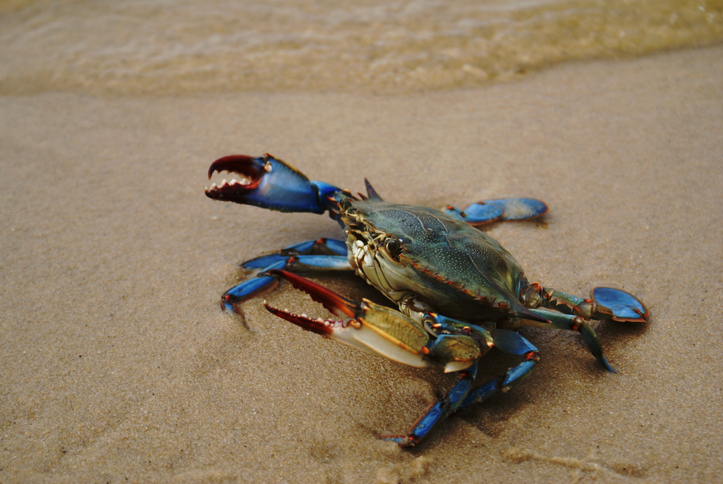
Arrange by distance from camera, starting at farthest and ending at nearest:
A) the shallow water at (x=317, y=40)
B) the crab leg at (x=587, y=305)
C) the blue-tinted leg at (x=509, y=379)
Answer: the shallow water at (x=317, y=40), the crab leg at (x=587, y=305), the blue-tinted leg at (x=509, y=379)

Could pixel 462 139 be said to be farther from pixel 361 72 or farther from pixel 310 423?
pixel 310 423

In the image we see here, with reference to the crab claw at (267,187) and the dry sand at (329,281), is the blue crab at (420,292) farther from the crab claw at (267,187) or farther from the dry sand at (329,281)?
the dry sand at (329,281)

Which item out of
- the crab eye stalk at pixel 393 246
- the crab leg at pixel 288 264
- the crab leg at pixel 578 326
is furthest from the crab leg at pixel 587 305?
the crab leg at pixel 288 264

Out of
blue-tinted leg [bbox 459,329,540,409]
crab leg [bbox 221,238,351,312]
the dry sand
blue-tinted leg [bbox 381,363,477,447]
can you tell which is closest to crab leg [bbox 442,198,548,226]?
the dry sand

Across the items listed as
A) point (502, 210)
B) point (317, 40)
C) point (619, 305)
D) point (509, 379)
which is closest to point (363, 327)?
point (509, 379)

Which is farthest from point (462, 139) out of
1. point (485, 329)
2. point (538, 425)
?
point (538, 425)
